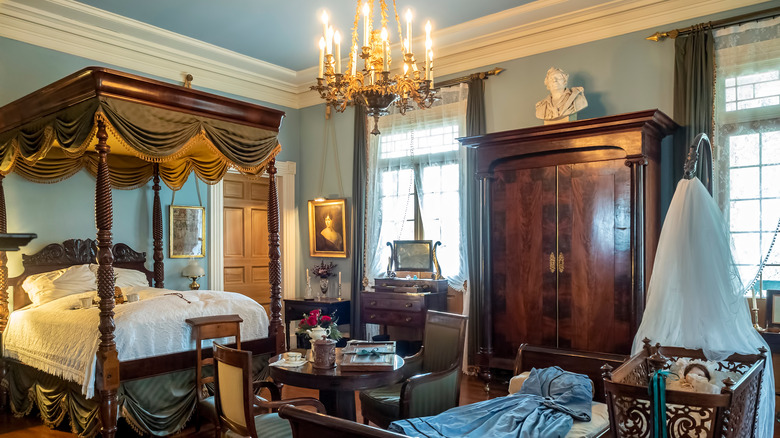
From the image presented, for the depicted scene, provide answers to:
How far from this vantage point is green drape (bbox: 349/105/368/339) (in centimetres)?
755

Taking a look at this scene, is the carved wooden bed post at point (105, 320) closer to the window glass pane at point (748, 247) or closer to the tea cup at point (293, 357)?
the tea cup at point (293, 357)

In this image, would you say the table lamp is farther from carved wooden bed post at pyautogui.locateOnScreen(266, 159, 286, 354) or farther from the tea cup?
the tea cup

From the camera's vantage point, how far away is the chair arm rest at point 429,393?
11.8 feet

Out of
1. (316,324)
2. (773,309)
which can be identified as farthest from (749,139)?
(316,324)

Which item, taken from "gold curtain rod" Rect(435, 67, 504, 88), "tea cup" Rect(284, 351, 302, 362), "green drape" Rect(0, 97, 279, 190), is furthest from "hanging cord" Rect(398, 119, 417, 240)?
"tea cup" Rect(284, 351, 302, 362)

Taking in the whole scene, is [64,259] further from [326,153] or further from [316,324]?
[326,153]

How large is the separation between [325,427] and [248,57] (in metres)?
6.18

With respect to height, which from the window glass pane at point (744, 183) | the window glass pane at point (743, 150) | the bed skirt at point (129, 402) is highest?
the window glass pane at point (743, 150)

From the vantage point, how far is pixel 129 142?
13.6 ft

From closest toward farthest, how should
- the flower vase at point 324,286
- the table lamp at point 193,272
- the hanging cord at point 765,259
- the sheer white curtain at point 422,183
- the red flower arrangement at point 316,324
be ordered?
1. the red flower arrangement at point 316,324
2. the hanging cord at point 765,259
3. the sheer white curtain at point 422,183
4. the table lamp at point 193,272
5. the flower vase at point 324,286

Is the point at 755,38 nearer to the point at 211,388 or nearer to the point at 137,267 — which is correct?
the point at 211,388

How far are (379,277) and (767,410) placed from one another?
441 centimetres

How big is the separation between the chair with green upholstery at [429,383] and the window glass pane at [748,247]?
103 inches

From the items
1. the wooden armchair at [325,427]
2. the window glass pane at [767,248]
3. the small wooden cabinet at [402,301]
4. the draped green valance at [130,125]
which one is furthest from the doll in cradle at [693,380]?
the draped green valance at [130,125]
